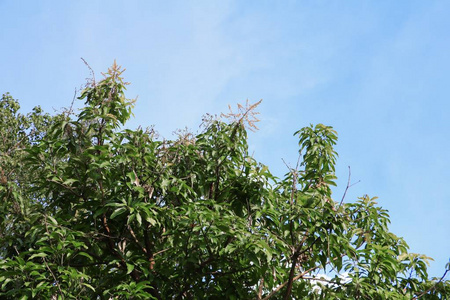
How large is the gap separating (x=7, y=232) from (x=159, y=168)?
1.67 meters

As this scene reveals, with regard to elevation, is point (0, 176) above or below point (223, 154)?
below

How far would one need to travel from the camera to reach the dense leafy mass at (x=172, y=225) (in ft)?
15.1

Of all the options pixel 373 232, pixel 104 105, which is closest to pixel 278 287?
pixel 373 232

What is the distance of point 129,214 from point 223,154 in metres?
1.12

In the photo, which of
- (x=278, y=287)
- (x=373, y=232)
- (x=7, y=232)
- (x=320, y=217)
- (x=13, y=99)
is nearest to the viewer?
(x=320, y=217)

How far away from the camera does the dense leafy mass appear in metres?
4.61

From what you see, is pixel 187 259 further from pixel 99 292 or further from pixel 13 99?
pixel 13 99

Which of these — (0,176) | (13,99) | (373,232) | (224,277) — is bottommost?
(224,277)

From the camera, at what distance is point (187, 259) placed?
477cm

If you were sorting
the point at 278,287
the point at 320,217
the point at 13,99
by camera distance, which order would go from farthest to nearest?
the point at 13,99 < the point at 278,287 < the point at 320,217

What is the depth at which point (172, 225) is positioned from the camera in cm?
498

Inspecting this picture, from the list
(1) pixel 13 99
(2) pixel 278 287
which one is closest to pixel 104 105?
(2) pixel 278 287

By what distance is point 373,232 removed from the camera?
19.0ft

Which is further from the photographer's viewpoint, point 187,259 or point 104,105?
point 104,105
